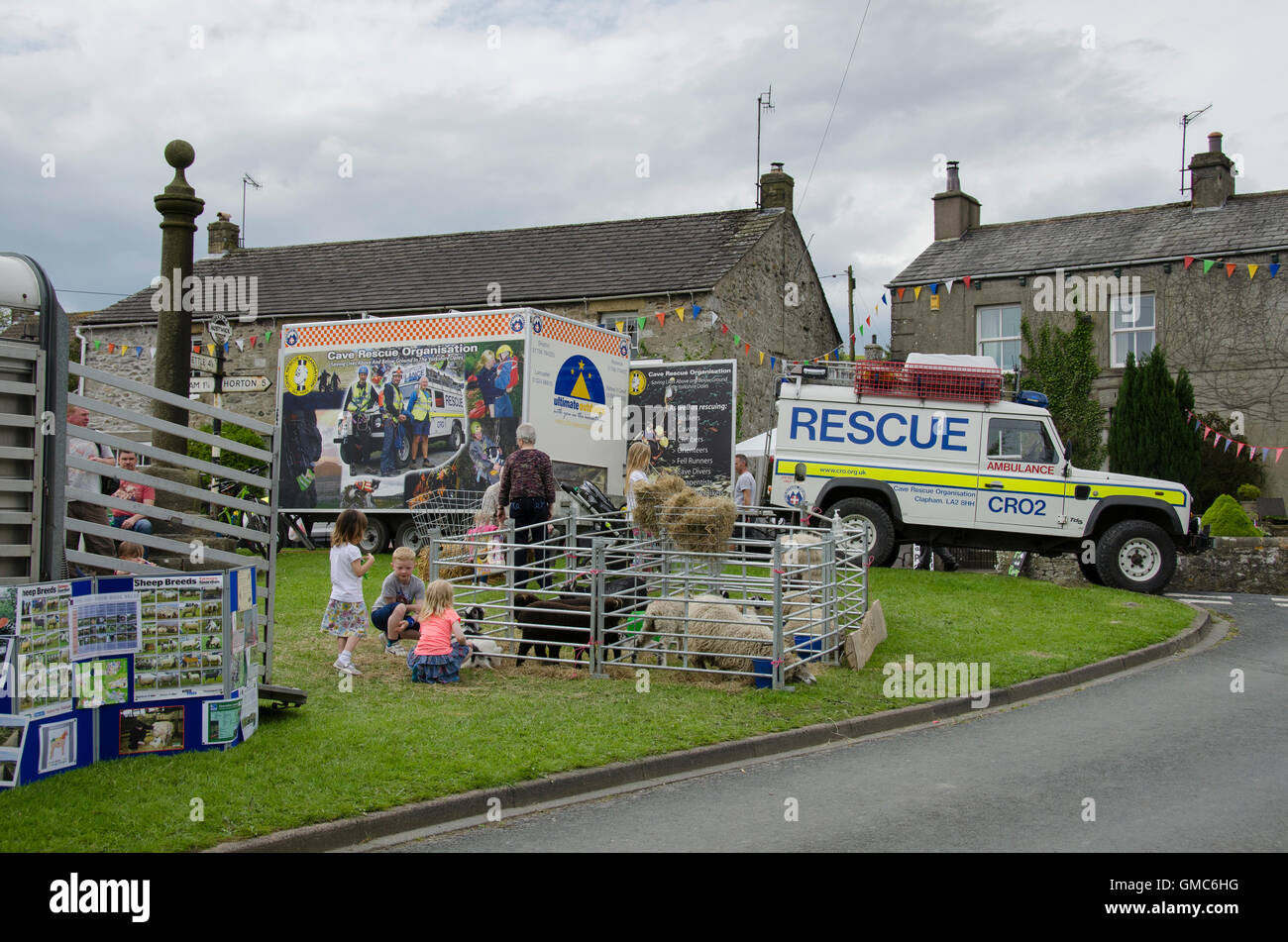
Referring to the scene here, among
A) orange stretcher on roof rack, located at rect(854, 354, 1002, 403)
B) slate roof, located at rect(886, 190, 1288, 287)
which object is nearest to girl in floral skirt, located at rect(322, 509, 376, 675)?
orange stretcher on roof rack, located at rect(854, 354, 1002, 403)

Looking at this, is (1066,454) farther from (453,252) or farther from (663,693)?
(453,252)

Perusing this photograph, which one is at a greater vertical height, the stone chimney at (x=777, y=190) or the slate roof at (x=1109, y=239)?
the stone chimney at (x=777, y=190)

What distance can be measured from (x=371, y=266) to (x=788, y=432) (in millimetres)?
19256

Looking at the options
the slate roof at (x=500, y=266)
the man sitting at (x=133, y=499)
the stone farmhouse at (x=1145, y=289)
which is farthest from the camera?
the slate roof at (x=500, y=266)

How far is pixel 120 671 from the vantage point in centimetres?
674

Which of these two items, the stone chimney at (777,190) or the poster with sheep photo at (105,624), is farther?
the stone chimney at (777,190)

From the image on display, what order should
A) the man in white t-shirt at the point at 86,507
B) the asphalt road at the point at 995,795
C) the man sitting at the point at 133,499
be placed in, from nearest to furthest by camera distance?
the asphalt road at the point at 995,795
the man in white t-shirt at the point at 86,507
the man sitting at the point at 133,499

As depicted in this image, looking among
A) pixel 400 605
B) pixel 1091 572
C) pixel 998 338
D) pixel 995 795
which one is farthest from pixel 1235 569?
pixel 400 605

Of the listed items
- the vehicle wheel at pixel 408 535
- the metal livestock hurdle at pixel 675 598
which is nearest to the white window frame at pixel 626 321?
the vehicle wheel at pixel 408 535

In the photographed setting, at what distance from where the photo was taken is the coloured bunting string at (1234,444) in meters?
26.2

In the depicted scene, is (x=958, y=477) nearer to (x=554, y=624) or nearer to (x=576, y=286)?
(x=554, y=624)

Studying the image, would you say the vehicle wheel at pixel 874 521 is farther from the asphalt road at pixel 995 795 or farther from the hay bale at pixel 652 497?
the asphalt road at pixel 995 795

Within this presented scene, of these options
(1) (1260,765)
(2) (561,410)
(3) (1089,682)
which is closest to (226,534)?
(1) (1260,765)

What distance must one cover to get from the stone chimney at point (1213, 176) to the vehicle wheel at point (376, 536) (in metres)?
22.1
